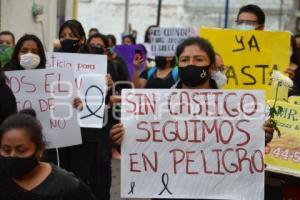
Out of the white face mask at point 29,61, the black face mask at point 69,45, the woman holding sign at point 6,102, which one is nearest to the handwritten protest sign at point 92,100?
the black face mask at point 69,45

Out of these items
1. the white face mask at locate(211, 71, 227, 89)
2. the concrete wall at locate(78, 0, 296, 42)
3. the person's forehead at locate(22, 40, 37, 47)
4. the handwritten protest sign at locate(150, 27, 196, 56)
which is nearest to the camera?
the white face mask at locate(211, 71, 227, 89)

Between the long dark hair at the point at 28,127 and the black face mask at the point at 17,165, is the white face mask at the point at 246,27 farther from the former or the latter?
the black face mask at the point at 17,165

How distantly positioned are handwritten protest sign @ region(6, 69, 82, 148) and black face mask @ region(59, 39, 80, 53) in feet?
2.73

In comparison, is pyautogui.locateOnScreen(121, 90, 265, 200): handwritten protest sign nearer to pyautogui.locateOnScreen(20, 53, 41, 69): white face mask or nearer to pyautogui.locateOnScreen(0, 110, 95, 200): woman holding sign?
pyautogui.locateOnScreen(0, 110, 95, 200): woman holding sign

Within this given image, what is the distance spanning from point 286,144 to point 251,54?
1038 mm

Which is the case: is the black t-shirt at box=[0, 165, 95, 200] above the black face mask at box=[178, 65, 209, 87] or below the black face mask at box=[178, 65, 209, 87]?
below

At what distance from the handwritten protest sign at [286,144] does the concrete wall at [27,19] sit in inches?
321

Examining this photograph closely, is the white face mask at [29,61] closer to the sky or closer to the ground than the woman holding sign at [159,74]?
closer to the sky

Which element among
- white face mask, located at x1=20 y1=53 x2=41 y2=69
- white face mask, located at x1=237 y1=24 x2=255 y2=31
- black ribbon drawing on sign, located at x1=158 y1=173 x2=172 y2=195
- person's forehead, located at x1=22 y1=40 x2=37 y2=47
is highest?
white face mask, located at x1=237 y1=24 x2=255 y2=31

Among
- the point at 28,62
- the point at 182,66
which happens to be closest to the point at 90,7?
the point at 28,62

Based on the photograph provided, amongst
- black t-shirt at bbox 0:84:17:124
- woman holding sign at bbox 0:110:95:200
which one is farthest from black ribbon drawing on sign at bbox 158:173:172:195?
black t-shirt at bbox 0:84:17:124

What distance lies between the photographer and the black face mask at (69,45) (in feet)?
22.6

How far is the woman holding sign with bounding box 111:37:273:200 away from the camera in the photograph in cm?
426

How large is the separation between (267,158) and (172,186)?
41.9 inches
